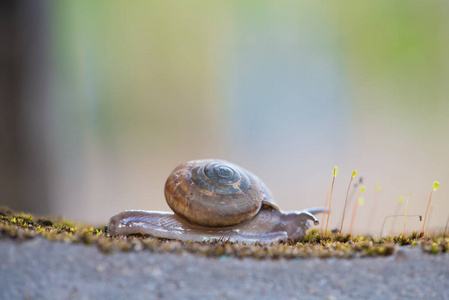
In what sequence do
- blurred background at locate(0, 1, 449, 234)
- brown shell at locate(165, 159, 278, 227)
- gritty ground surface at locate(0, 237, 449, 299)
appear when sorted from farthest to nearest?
blurred background at locate(0, 1, 449, 234), brown shell at locate(165, 159, 278, 227), gritty ground surface at locate(0, 237, 449, 299)

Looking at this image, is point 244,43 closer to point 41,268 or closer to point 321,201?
point 321,201

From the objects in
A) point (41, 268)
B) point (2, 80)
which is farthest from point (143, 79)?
point (41, 268)

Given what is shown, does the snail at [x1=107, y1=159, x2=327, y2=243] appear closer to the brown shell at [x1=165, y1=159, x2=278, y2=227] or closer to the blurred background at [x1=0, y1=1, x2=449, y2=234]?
the brown shell at [x1=165, y1=159, x2=278, y2=227]

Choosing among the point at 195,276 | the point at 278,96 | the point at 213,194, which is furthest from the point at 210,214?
the point at 278,96

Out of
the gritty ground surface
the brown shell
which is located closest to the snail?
the brown shell

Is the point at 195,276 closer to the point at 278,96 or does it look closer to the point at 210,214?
the point at 210,214

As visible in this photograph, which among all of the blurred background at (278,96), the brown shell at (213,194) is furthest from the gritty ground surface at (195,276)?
the blurred background at (278,96)

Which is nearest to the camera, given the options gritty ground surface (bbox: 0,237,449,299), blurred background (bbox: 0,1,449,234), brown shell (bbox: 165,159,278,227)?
gritty ground surface (bbox: 0,237,449,299)
